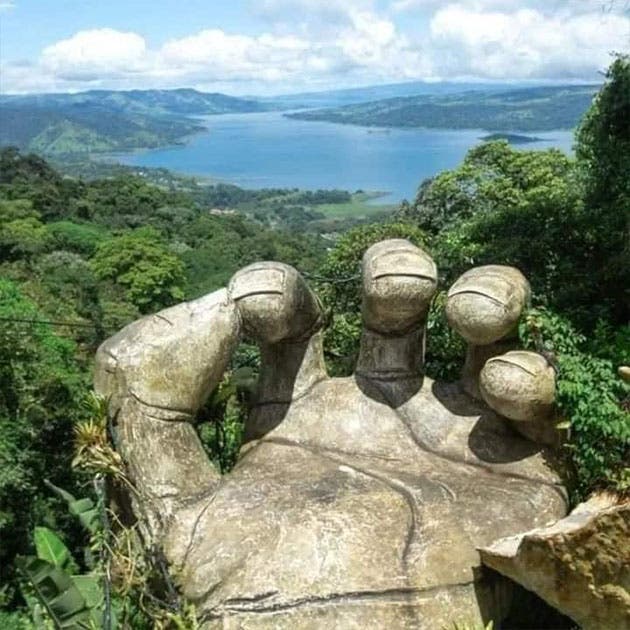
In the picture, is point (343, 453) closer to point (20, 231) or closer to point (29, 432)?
point (29, 432)

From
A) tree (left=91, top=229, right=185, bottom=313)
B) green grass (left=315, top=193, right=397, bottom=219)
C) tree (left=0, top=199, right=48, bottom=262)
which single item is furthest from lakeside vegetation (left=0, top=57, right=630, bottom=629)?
green grass (left=315, top=193, right=397, bottom=219)

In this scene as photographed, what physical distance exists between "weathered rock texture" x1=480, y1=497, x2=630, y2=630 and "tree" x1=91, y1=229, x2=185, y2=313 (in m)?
41.5

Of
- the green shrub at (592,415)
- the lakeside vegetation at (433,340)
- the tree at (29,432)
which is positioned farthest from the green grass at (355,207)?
the green shrub at (592,415)

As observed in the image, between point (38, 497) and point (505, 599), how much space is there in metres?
10.5

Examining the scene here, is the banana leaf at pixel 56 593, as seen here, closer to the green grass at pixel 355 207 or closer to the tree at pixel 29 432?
the tree at pixel 29 432

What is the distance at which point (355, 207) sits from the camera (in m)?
147

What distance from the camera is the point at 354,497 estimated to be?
20.0 feet

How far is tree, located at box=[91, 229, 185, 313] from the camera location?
4706cm

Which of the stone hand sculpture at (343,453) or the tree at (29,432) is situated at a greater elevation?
the stone hand sculpture at (343,453)

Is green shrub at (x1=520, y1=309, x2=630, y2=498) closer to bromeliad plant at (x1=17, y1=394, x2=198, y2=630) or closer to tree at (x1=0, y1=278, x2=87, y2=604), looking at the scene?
bromeliad plant at (x1=17, y1=394, x2=198, y2=630)

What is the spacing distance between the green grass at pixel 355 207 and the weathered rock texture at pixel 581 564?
125244 millimetres

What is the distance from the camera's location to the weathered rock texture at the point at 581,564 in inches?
204

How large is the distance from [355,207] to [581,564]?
14312 centimetres

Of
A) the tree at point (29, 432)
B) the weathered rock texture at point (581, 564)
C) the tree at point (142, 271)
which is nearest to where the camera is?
the weathered rock texture at point (581, 564)
